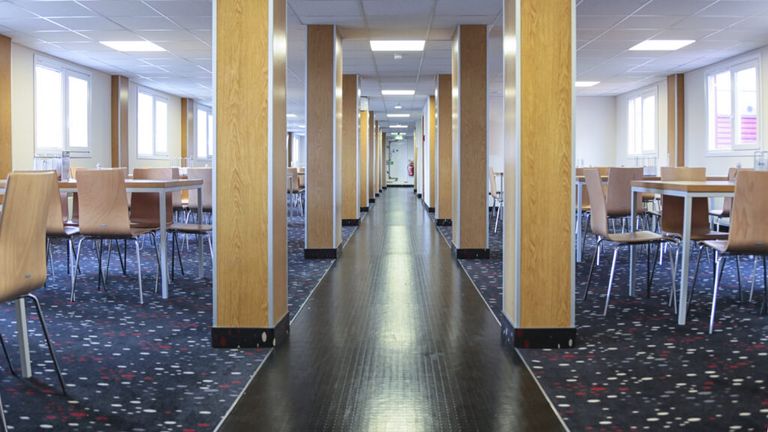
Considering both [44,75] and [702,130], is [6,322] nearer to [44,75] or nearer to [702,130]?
[44,75]

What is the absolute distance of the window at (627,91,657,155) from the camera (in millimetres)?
14469

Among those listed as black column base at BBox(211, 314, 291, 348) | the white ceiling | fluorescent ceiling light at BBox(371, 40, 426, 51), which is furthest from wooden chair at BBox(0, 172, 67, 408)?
fluorescent ceiling light at BBox(371, 40, 426, 51)

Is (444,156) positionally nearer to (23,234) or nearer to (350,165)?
(350,165)

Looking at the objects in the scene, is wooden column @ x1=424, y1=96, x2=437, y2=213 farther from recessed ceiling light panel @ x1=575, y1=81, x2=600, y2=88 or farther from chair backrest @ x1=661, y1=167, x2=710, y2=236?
chair backrest @ x1=661, y1=167, x2=710, y2=236

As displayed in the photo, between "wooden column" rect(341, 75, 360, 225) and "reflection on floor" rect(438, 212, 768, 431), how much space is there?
20.9 feet

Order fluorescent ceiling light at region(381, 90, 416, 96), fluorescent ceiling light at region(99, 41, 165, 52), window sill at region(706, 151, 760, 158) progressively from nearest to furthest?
1. fluorescent ceiling light at region(99, 41, 165, 52)
2. window sill at region(706, 151, 760, 158)
3. fluorescent ceiling light at region(381, 90, 416, 96)

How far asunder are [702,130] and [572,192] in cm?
937

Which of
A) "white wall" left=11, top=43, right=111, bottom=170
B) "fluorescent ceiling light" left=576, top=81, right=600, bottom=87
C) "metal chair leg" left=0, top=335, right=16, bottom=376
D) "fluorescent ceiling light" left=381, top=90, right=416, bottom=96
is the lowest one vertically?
"metal chair leg" left=0, top=335, right=16, bottom=376

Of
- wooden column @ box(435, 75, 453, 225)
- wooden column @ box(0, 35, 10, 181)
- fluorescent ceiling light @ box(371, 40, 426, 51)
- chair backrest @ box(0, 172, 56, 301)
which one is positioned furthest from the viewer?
wooden column @ box(435, 75, 453, 225)

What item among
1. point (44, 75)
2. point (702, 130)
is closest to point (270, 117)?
point (44, 75)

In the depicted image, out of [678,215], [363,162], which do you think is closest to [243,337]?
[678,215]

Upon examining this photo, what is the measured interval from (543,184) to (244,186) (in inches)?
62.9

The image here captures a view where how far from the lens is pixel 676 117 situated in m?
12.6

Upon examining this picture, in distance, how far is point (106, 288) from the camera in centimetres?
536
